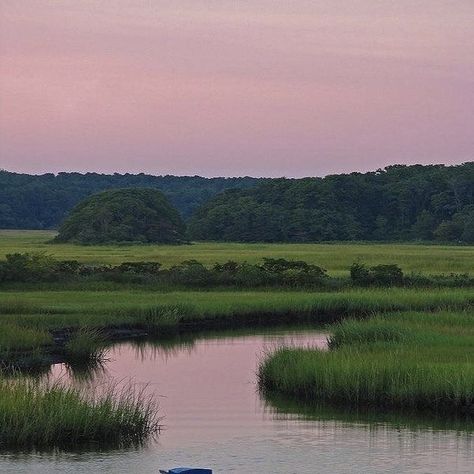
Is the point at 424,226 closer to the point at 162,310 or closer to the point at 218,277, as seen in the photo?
the point at 218,277

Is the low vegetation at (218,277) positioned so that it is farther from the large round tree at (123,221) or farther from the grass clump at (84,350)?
the large round tree at (123,221)

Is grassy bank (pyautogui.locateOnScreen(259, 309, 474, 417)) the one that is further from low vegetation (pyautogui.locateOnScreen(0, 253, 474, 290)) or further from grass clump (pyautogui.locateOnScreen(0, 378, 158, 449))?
low vegetation (pyautogui.locateOnScreen(0, 253, 474, 290))

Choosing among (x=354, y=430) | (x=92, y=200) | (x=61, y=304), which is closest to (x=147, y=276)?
(x=61, y=304)

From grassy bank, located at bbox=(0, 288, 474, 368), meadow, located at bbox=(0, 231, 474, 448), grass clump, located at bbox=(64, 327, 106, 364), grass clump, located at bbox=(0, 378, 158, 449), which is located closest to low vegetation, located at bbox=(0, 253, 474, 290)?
meadow, located at bbox=(0, 231, 474, 448)

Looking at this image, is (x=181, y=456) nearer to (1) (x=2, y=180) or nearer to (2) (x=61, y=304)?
(2) (x=61, y=304)

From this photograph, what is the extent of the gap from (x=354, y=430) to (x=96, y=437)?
4.79m

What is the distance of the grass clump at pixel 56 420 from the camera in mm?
18328

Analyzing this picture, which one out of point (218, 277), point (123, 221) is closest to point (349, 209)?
point (123, 221)

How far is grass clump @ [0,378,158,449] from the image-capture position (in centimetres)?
1833

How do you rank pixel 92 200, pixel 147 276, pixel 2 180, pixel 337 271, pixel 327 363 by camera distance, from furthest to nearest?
pixel 2 180
pixel 92 200
pixel 337 271
pixel 147 276
pixel 327 363

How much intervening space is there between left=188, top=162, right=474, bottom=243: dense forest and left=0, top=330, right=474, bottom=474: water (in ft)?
327

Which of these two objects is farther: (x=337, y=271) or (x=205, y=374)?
(x=337, y=271)

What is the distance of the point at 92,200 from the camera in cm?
13125

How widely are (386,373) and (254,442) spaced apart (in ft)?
A: 12.9
